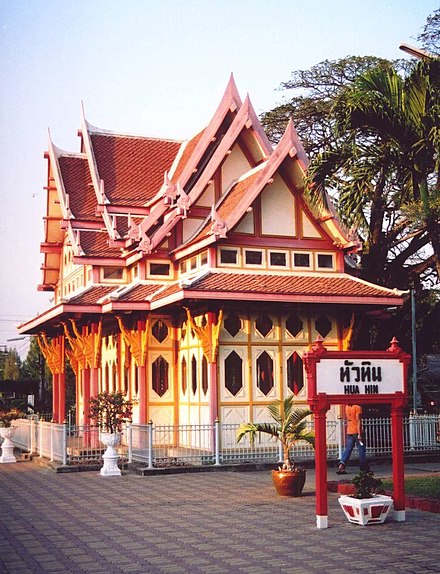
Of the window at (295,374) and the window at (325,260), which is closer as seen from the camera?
the window at (295,374)

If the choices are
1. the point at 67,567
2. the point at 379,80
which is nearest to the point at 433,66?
the point at 379,80

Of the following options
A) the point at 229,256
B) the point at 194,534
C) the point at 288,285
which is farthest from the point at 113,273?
the point at 194,534

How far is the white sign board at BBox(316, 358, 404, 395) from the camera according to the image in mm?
11742

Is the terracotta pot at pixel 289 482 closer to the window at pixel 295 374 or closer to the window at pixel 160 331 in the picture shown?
the window at pixel 295 374

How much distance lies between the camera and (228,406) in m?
20.8

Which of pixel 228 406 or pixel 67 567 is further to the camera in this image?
pixel 228 406

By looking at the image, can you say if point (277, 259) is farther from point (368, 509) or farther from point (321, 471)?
point (368, 509)

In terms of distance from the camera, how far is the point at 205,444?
20516 mm

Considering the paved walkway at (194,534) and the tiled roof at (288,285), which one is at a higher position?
the tiled roof at (288,285)

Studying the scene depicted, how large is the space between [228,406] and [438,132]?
936 cm

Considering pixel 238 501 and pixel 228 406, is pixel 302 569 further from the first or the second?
pixel 228 406

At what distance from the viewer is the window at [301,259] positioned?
883 inches

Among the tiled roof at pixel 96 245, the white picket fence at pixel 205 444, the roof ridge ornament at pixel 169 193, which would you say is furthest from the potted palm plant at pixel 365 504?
the tiled roof at pixel 96 245

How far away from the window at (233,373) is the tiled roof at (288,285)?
1897mm
